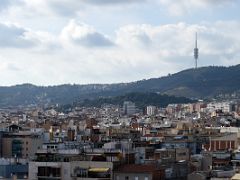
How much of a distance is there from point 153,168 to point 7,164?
42.5ft

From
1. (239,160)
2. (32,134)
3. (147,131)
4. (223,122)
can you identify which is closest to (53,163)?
(239,160)

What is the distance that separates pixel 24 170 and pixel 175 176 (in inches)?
425

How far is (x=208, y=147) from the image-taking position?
3487 inches

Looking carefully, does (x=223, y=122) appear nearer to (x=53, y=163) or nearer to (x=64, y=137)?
(x=64, y=137)

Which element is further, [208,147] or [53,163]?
[208,147]

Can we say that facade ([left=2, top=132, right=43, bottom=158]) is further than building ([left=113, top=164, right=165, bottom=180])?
Yes

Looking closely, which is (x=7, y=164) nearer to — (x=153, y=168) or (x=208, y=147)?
(x=153, y=168)

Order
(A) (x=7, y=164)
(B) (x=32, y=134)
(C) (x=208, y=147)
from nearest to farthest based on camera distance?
1. (A) (x=7, y=164)
2. (B) (x=32, y=134)
3. (C) (x=208, y=147)

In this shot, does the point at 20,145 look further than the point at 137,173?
Yes

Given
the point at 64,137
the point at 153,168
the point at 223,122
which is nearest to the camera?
the point at 153,168

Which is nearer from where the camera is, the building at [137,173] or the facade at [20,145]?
the building at [137,173]

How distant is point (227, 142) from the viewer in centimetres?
8888

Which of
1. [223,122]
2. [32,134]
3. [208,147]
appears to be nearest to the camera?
[32,134]

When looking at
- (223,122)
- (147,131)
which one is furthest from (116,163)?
(223,122)
